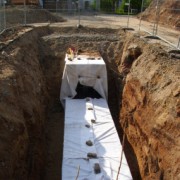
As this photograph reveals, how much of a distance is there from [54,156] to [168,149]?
4251mm

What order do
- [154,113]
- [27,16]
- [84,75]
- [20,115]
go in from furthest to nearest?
[27,16], [84,75], [154,113], [20,115]

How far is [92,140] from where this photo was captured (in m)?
8.55

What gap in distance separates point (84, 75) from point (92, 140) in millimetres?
4149

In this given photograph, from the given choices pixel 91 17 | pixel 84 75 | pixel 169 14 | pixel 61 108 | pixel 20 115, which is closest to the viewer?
pixel 20 115

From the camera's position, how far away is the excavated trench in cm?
726

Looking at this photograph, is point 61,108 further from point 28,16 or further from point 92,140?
point 28,16

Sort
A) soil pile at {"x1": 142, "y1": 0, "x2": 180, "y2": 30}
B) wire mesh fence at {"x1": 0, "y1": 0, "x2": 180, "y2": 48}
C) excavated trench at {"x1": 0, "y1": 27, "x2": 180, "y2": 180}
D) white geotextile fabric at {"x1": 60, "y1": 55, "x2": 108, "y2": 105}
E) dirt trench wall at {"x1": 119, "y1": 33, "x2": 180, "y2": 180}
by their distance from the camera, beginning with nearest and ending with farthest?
1. excavated trench at {"x1": 0, "y1": 27, "x2": 180, "y2": 180}
2. dirt trench wall at {"x1": 119, "y1": 33, "x2": 180, "y2": 180}
3. white geotextile fabric at {"x1": 60, "y1": 55, "x2": 108, "y2": 105}
4. wire mesh fence at {"x1": 0, "y1": 0, "x2": 180, "y2": 48}
5. soil pile at {"x1": 142, "y1": 0, "x2": 180, "y2": 30}

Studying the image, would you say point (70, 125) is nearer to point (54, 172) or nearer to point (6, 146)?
point (54, 172)

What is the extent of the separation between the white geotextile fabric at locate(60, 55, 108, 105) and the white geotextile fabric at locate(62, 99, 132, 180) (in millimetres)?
1068

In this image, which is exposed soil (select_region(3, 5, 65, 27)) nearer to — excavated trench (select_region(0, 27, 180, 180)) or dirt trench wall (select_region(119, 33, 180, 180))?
excavated trench (select_region(0, 27, 180, 180))

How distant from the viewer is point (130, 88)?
37.3ft

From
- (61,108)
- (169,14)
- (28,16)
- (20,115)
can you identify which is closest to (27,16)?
(28,16)

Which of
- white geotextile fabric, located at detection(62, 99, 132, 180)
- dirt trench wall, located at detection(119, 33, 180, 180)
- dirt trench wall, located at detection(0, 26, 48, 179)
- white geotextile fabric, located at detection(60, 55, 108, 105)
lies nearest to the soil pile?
Result: dirt trench wall, located at detection(119, 33, 180, 180)

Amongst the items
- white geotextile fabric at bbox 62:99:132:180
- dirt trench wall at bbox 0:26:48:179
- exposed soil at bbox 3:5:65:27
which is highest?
exposed soil at bbox 3:5:65:27
